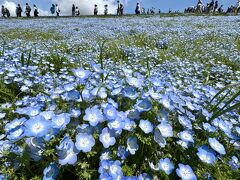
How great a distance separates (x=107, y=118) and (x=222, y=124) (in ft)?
3.10

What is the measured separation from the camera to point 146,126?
5.89 feet

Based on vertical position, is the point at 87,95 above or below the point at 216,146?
above

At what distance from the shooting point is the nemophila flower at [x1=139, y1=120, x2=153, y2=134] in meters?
1.76

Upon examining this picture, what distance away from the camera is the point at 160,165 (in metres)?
1.70

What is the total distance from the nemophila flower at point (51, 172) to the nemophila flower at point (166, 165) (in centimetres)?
64

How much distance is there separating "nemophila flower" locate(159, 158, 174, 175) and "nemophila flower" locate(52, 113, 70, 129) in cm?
65

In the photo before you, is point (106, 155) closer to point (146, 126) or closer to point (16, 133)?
point (146, 126)

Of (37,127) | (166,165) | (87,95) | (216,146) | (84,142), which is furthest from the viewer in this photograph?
(87,95)

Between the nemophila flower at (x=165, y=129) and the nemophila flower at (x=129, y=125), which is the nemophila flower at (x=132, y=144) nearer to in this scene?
the nemophila flower at (x=129, y=125)

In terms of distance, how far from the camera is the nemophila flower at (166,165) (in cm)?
166

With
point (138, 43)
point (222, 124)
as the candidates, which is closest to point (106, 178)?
point (222, 124)

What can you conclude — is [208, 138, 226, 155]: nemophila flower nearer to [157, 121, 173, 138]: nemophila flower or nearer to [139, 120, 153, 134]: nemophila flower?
[157, 121, 173, 138]: nemophila flower

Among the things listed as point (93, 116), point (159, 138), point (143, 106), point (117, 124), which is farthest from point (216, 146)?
point (93, 116)

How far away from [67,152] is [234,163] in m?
1.14
